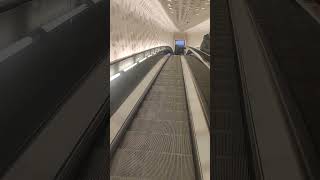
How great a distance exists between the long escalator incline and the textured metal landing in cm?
31

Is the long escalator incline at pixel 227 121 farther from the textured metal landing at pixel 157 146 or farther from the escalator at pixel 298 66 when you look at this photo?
the escalator at pixel 298 66

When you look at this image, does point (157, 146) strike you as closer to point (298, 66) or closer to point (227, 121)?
point (227, 121)

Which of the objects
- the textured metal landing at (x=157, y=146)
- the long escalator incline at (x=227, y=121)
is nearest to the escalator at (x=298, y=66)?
the long escalator incline at (x=227, y=121)

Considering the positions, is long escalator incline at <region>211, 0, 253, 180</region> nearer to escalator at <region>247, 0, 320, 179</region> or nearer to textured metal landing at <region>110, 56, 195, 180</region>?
textured metal landing at <region>110, 56, 195, 180</region>

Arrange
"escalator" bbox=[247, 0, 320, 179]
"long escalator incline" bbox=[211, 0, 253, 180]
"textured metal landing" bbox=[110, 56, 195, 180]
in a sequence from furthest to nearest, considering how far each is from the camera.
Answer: "textured metal landing" bbox=[110, 56, 195, 180] → "long escalator incline" bbox=[211, 0, 253, 180] → "escalator" bbox=[247, 0, 320, 179]

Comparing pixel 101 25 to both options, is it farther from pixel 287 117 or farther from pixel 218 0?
pixel 287 117

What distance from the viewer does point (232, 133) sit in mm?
2820

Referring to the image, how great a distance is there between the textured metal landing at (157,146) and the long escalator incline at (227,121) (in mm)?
313

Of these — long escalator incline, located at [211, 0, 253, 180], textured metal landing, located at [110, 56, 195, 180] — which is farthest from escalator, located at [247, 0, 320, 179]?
textured metal landing, located at [110, 56, 195, 180]

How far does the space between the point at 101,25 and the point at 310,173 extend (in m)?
4.76

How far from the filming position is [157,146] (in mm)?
3287

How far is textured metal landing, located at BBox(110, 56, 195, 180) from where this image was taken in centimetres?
268

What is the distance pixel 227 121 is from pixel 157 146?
81 centimetres

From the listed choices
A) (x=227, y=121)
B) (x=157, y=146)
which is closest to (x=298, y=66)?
(x=227, y=121)
